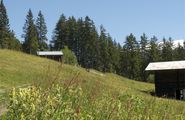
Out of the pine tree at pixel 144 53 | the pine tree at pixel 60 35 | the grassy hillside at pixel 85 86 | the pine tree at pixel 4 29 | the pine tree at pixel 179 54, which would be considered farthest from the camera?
the pine tree at pixel 60 35

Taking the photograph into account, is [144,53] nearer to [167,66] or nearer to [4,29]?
[4,29]

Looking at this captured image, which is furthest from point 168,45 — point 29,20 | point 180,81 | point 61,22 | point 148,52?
point 180,81

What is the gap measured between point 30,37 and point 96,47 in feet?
62.3

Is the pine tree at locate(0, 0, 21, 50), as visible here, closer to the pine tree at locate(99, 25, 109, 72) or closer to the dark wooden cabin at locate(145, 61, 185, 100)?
the pine tree at locate(99, 25, 109, 72)

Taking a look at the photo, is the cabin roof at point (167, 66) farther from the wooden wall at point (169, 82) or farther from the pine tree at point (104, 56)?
the pine tree at point (104, 56)

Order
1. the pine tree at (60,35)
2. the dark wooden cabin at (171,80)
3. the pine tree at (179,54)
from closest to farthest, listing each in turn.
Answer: the dark wooden cabin at (171,80)
the pine tree at (179,54)
the pine tree at (60,35)

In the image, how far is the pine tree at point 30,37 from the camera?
4749 inches

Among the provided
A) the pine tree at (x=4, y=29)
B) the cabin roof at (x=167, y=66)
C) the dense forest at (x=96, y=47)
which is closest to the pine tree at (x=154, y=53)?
the dense forest at (x=96, y=47)

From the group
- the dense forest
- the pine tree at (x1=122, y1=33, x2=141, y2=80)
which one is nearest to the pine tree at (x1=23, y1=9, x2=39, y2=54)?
the dense forest

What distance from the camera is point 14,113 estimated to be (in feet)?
18.7

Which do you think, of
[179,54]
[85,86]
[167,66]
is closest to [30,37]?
[179,54]

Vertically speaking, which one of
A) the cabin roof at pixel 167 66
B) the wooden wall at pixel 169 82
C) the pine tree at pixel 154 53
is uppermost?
the pine tree at pixel 154 53

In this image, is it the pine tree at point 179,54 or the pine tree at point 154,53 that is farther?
the pine tree at point 179,54

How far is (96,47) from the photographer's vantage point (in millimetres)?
130125
